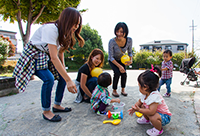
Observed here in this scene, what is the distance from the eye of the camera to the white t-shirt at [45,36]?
1.71 metres

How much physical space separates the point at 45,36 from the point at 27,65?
0.51 m

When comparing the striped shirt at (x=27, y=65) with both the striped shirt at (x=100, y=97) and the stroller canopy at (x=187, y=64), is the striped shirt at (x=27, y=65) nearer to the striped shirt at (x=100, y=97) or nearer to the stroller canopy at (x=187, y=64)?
the striped shirt at (x=100, y=97)

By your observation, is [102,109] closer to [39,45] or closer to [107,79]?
[107,79]

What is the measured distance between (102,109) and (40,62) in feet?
4.13

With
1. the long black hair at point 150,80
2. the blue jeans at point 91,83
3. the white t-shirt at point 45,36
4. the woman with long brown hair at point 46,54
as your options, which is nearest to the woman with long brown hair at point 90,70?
the blue jeans at point 91,83

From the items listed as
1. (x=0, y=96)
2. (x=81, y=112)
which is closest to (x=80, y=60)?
(x=0, y=96)

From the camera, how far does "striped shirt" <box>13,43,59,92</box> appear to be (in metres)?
1.78

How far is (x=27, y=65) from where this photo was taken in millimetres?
1821

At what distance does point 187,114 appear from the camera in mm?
2090

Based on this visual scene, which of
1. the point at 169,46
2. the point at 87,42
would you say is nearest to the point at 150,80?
the point at 87,42

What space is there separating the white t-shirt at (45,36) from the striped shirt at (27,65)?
11 cm

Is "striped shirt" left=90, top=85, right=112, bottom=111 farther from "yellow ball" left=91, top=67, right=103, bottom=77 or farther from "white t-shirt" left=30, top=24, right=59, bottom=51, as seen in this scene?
"white t-shirt" left=30, top=24, right=59, bottom=51

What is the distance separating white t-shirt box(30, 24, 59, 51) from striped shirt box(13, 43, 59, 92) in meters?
0.11

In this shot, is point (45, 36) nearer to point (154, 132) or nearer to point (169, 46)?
point (154, 132)
